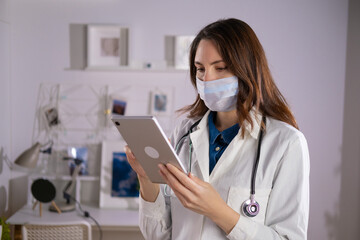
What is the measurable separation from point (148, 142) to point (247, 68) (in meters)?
0.36

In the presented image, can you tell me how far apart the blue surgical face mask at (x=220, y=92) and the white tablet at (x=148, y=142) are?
283mm

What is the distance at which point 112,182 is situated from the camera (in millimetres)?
2549

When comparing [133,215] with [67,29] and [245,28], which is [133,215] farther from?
[245,28]

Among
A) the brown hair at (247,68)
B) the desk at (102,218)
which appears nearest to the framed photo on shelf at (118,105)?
the desk at (102,218)

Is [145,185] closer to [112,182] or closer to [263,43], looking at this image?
[112,182]

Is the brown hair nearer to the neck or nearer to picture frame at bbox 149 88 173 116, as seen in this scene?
the neck

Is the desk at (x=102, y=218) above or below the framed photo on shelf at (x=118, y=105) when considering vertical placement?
below

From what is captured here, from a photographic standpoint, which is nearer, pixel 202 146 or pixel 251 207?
pixel 251 207

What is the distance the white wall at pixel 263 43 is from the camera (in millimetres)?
2541

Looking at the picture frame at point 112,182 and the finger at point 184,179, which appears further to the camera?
the picture frame at point 112,182

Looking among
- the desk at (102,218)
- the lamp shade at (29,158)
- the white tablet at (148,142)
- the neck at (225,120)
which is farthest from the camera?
the lamp shade at (29,158)

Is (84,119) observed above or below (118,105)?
below

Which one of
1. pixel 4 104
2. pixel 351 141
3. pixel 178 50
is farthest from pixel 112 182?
pixel 351 141

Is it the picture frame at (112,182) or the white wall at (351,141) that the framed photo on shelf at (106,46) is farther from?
the white wall at (351,141)
